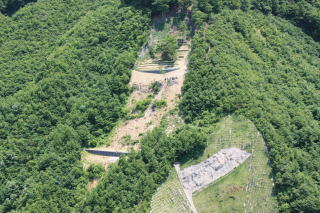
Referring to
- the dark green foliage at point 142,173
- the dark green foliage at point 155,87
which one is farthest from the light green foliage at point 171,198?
the dark green foliage at point 155,87

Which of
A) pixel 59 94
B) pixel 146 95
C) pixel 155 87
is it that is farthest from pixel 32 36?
pixel 155 87

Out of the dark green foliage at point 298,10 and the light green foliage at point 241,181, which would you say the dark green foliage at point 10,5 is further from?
the light green foliage at point 241,181

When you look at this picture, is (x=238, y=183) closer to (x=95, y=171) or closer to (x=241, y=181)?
(x=241, y=181)

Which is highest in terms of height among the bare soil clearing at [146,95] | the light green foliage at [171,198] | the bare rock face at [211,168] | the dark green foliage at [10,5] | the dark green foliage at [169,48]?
the dark green foliage at [10,5]

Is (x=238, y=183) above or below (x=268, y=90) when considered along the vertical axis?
below

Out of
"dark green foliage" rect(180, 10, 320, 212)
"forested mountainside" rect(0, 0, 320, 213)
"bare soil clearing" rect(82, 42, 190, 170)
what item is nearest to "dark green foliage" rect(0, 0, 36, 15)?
"forested mountainside" rect(0, 0, 320, 213)

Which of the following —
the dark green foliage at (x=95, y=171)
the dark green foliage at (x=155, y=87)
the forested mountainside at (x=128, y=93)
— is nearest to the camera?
the forested mountainside at (x=128, y=93)

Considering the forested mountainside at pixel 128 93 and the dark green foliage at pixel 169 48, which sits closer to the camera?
the forested mountainside at pixel 128 93
